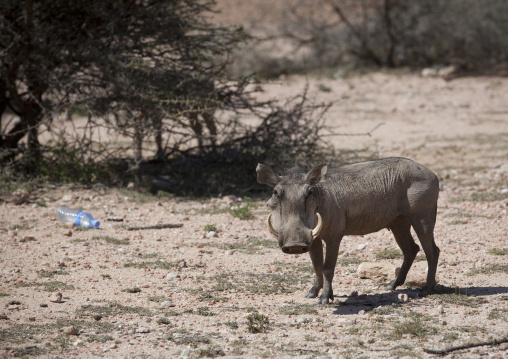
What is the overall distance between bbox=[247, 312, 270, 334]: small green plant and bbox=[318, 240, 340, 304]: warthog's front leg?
0.62 m

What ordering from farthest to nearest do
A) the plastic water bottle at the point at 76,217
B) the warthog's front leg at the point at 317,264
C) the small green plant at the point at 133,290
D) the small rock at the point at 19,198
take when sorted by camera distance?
the small rock at the point at 19,198 → the plastic water bottle at the point at 76,217 → the small green plant at the point at 133,290 → the warthog's front leg at the point at 317,264

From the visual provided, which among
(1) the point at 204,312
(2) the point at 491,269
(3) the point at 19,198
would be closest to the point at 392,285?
(2) the point at 491,269

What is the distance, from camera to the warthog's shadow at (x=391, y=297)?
18.8 feet

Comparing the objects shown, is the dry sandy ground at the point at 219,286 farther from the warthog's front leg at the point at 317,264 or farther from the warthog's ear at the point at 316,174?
the warthog's ear at the point at 316,174

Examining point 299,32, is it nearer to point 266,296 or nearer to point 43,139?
point 43,139

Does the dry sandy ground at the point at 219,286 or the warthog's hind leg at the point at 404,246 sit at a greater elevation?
the warthog's hind leg at the point at 404,246

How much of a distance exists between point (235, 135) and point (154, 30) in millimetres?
1974

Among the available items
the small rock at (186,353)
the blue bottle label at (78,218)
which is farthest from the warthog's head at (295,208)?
the blue bottle label at (78,218)

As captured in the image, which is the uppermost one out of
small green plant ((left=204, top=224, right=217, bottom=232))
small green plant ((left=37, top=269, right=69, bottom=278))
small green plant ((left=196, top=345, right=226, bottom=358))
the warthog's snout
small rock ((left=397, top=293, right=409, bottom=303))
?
the warthog's snout

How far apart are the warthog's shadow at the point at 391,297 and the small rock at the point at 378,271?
260 millimetres

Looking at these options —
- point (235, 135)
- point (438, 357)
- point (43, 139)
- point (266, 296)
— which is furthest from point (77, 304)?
point (43, 139)

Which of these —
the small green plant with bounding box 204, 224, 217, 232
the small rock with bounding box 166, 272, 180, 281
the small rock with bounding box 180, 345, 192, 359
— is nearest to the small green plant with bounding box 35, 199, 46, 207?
the small green plant with bounding box 204, 224, 217, 232

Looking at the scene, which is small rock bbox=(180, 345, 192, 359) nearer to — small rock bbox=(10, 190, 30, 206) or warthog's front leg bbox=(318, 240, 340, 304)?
warthog's front leg bbox=(318, 240, 340, 304)

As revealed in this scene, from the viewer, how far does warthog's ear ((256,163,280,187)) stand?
18.2 ft
